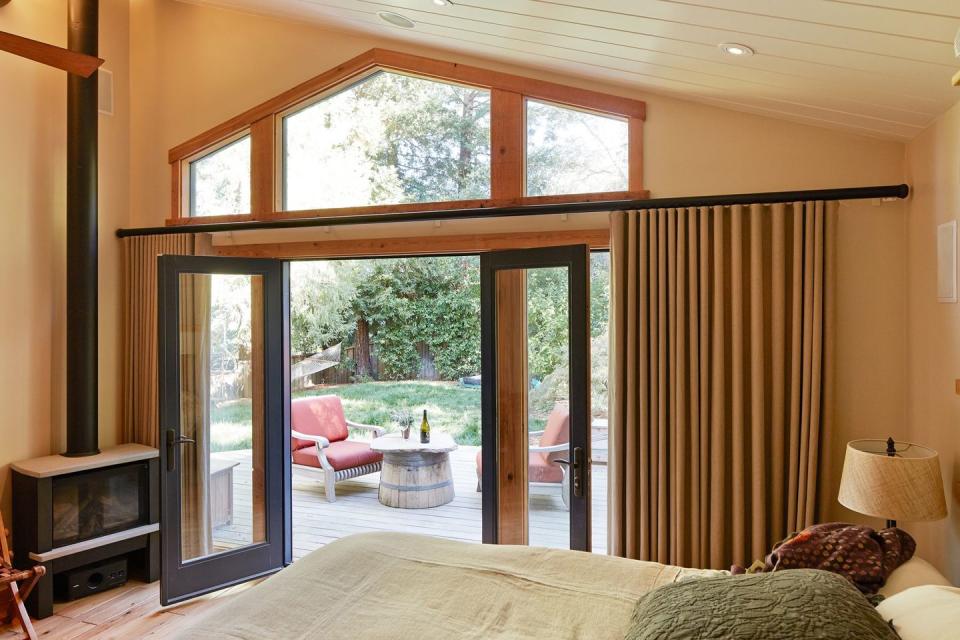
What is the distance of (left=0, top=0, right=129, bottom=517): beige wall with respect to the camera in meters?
3.70

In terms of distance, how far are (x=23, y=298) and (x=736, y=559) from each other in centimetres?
408

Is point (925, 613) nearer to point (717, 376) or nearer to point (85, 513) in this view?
point (717, 376)

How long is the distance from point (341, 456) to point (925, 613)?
16.9 feet

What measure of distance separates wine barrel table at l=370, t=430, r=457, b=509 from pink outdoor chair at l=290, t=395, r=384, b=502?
338 mm

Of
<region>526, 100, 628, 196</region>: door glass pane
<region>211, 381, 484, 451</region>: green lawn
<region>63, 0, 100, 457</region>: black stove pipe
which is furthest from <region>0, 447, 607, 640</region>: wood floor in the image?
<region>211, 381, 484, 451</region>: green lawn

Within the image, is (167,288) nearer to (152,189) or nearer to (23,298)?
(23,298)

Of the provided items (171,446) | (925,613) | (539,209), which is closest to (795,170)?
(539,209)

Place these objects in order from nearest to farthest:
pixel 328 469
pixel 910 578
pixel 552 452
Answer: pixel 910 578
pixel 552 452
pixel 328 469

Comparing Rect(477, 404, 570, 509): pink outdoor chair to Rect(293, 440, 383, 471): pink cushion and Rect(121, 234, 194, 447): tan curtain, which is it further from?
Rect(293, 440, 383, 471): pink cushion

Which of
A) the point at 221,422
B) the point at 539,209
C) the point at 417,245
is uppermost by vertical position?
the point at 539,209

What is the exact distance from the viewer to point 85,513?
147 inches

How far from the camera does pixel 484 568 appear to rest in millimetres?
2152

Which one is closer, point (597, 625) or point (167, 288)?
point (597, 625)

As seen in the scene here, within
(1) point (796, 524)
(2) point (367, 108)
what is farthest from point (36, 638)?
(1) point (796, 524)
